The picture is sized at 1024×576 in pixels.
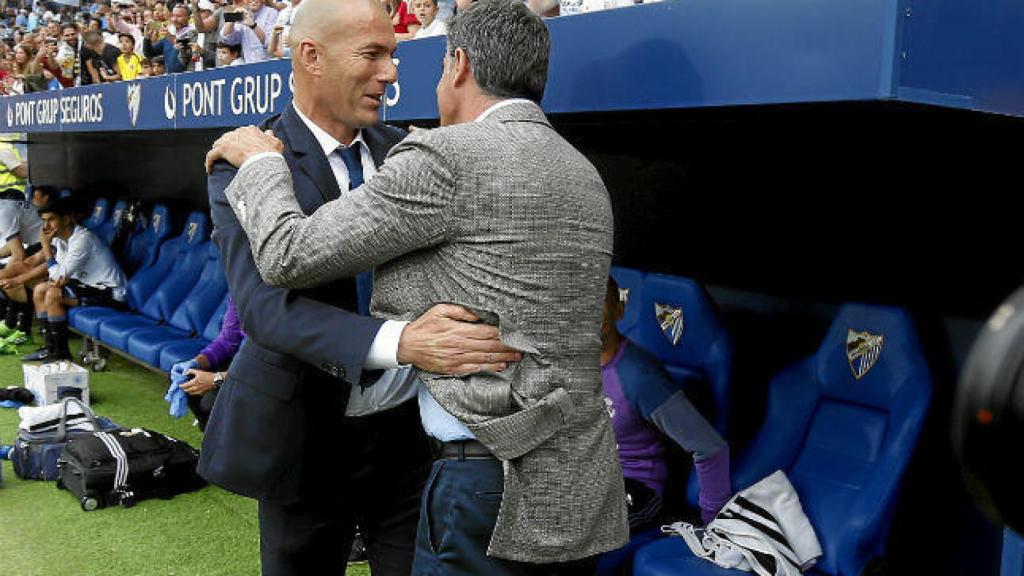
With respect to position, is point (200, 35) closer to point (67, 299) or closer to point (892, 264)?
point (67, 299)

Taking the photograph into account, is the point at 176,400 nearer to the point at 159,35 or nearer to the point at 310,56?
the point at 310,56

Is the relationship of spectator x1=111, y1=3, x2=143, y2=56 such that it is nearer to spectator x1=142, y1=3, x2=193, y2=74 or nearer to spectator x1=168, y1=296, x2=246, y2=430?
spectator x1=142, y1=3, x2=193, y2=74

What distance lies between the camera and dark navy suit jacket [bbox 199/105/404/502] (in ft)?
5.81

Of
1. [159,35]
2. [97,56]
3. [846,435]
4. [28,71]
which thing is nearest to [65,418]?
[846,435]

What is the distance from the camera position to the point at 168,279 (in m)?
7.70

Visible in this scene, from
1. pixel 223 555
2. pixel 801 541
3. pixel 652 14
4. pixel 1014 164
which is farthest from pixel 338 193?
pixel 223 555

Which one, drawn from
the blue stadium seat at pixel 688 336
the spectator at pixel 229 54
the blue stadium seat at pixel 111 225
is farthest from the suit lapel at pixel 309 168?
the blue stadium seat at pixel 111 225

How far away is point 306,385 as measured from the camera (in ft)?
6.01

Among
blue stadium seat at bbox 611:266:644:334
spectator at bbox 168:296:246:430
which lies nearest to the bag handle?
spectator at bbox 168:296:246:430

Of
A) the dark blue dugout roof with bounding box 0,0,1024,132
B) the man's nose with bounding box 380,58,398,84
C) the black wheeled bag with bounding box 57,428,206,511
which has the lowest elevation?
the black wheeled bag with bounding box 57,428,206,511

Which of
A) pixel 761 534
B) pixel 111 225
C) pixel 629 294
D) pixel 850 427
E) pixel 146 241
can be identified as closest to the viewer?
pixel 761 534

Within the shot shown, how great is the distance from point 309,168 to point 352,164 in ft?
0.38

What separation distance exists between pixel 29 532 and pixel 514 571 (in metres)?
3.38

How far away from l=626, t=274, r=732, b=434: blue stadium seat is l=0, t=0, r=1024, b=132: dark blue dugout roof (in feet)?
3.31
